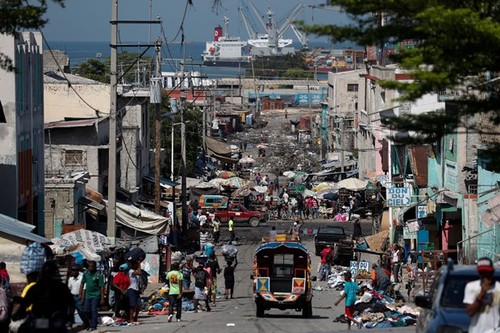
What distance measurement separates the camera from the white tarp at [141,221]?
4253cm

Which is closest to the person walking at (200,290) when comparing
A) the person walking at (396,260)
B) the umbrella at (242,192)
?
the person walking at (396,260)

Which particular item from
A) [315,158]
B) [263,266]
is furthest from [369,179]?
[315,158]

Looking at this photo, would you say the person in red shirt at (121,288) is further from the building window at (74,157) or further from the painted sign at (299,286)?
the building window at (74,157)

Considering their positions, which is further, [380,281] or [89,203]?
[89,203]

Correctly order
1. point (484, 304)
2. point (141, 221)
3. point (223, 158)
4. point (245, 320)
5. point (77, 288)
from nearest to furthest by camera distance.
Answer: point (484, 304)
point (77, 288)
point (245, 320)
point (141, 221)
point (223, 158)

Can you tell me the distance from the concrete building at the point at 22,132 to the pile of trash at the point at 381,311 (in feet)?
38.0

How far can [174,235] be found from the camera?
49.1 m

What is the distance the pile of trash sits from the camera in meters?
25.6

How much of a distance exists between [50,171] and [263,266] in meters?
22.1

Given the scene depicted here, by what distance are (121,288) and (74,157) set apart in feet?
84.0

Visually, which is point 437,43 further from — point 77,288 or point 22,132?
point 22,132

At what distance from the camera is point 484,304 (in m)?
13.7

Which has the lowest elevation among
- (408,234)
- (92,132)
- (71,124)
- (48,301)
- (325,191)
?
(325,191)

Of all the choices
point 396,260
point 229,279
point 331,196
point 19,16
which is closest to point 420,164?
point 396,260
